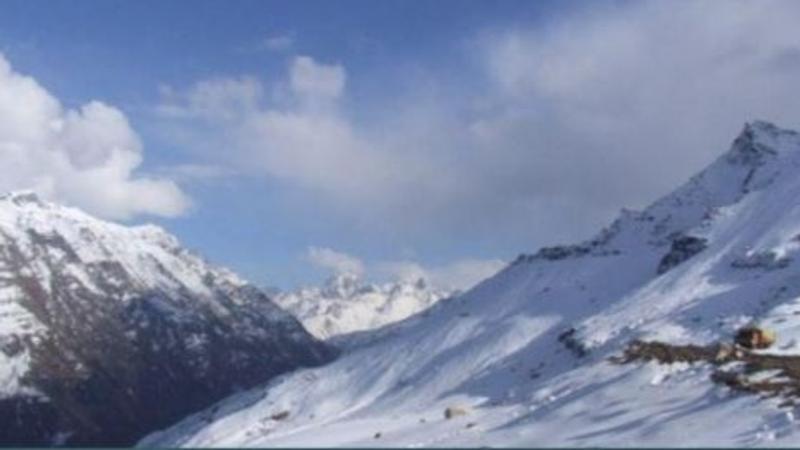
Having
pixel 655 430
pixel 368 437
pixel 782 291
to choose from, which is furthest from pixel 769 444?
pixel 782 291

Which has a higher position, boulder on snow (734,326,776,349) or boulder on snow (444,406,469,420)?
boulder on snow (734,326,776,349)

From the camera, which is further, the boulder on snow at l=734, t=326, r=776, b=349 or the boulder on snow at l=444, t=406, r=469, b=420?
the boulder on snow at l=734, t=326, r=776, b=349

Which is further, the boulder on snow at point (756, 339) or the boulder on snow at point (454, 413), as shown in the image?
the boulder on snow at point (756, 339)

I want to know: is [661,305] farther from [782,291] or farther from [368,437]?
[368,437]

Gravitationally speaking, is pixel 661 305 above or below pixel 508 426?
above

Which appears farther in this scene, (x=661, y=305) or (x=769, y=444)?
(x=661, y=305)

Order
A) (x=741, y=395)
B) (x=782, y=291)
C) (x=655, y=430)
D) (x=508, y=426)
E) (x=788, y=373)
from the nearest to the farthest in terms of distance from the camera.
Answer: (x=655, y=430) → (x=741, y=395) → (x=508, y=426) → (x=788, y=373) → (x=782, y=291)

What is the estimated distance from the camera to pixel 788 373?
79625mm

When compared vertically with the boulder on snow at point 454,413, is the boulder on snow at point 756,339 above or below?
above

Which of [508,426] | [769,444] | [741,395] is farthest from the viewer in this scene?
[508,426]

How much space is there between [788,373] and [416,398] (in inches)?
4823

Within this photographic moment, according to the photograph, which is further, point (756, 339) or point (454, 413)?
point (756, 339)

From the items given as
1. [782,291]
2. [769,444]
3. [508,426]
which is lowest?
[769,444]

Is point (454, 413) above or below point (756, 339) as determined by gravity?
below
